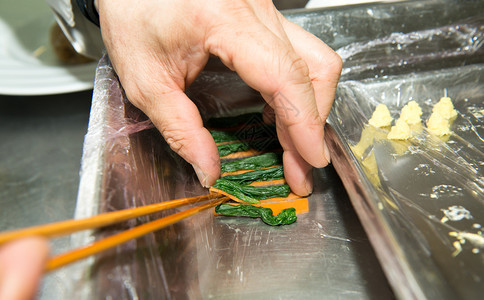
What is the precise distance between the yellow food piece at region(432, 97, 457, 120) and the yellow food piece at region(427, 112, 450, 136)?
6cm

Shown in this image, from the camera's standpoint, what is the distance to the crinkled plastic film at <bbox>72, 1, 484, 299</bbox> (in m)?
1.36

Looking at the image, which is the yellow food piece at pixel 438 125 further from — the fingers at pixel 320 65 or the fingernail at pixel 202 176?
the fingernail at pixel 202 176

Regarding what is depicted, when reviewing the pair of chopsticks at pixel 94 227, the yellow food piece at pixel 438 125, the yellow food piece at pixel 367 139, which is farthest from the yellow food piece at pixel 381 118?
the pair of chopsticks at pixel 94 227

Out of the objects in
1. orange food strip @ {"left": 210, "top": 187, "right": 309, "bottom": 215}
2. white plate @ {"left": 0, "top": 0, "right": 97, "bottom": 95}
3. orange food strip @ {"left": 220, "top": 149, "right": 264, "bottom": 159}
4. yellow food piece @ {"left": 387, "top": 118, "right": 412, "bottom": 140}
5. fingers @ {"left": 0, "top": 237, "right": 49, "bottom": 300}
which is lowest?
orange food strip @ {"left": 210, "top": 187, "right": 309, "bottom": 215}

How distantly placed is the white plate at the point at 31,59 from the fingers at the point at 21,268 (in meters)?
2.34

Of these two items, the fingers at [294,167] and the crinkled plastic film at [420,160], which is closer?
the crinkled plastic film at [420,160]

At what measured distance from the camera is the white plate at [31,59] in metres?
2.78

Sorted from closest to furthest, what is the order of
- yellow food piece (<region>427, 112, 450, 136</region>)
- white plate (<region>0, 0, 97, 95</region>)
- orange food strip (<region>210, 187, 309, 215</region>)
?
orange food strip (<region>210, 187, 309, 215</region>) < yellow food piece (<region>427, 112, 450, 136</region>) < white plate (<region>0, 0, 97, 95</region>)

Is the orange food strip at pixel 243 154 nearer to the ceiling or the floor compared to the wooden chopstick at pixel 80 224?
nearer to the floor

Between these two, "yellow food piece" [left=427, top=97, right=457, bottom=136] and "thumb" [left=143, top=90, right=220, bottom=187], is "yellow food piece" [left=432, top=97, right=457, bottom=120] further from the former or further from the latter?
"thumb" [left=143, top=90, right=220, bottom=187]

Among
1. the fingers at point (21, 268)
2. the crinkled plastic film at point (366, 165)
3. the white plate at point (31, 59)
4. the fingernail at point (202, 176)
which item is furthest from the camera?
the white plate at point (31, 59)

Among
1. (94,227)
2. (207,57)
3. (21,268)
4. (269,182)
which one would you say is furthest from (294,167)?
(21,268)

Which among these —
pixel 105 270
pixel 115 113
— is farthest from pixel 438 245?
pixel 115 113

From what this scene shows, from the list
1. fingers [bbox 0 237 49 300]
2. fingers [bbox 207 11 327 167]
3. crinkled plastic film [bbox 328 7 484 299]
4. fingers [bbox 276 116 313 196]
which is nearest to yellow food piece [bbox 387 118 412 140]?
crinkled plastic film [bbox 328 7 484 299]
